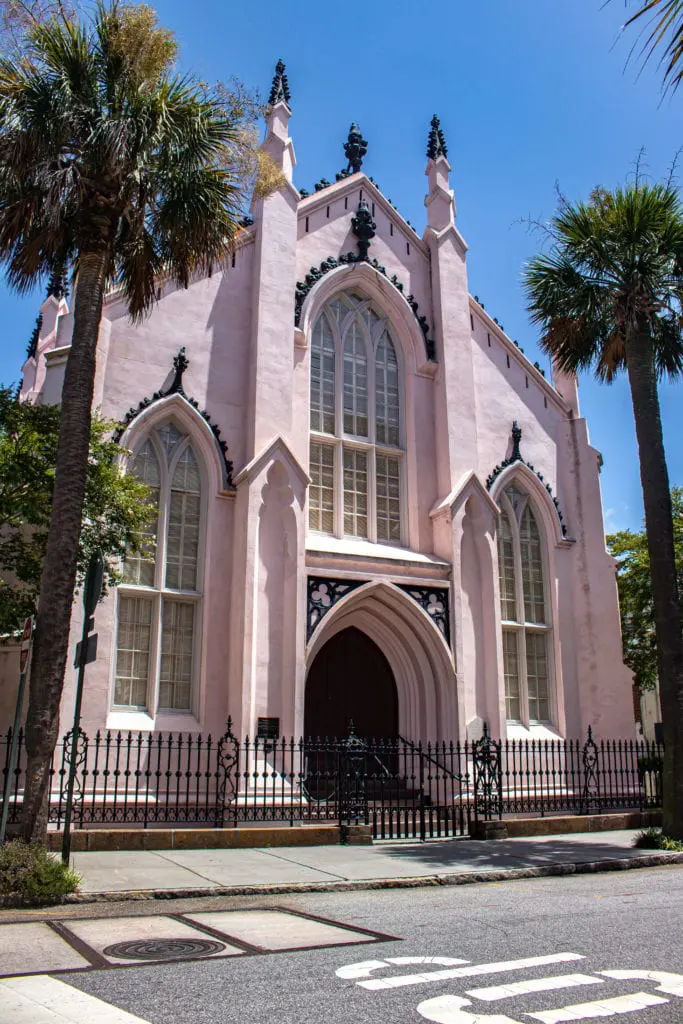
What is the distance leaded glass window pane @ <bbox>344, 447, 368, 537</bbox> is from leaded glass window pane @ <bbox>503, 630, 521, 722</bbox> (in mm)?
3953

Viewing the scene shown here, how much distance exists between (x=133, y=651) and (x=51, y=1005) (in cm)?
1043

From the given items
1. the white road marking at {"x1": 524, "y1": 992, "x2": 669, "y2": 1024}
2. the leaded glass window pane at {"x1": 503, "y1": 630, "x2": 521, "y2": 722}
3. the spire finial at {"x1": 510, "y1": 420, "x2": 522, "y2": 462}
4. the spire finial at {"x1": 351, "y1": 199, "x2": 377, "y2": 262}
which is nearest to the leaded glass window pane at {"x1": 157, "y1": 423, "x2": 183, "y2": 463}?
the spire finial at {"x1": 351, "y1": 199, "x2": 377, "y2": 262}

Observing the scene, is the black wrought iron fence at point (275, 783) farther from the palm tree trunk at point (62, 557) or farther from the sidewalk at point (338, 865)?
the palm tree trunk at point (62, 557)

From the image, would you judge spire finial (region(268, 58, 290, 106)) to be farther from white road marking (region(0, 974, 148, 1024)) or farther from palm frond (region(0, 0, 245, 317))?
white road marking (region(0, 974, 148, 1024))

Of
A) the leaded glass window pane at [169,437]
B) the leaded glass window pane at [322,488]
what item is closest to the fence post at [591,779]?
the leaded glass window pane at [322,488]

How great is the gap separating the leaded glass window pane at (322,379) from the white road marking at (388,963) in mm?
12919

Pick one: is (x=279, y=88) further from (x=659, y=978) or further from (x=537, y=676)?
(x=659, y=978)

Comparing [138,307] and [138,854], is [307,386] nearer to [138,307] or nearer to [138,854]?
[138,307]

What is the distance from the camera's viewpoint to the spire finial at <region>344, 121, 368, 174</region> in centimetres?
2059

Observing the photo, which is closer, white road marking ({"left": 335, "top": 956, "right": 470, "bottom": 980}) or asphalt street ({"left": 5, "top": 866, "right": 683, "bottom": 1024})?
asphalt street ({"left": 5, "top": 866, "right": 683, "bottom": 1024})

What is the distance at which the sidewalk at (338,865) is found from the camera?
9141mm

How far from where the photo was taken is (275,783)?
46.9 ft

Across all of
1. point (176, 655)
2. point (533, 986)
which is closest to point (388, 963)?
point (533, 986)

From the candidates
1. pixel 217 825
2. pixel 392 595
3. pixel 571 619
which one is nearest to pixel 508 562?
pixel 571 619
